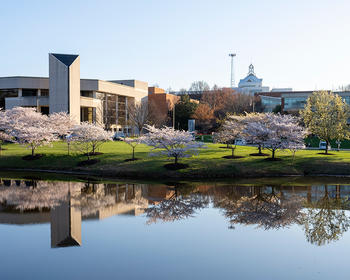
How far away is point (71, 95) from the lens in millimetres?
63625

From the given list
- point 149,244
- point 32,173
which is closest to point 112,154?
point 32,173

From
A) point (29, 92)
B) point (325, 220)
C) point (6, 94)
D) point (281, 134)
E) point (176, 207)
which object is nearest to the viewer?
point (325, 220)

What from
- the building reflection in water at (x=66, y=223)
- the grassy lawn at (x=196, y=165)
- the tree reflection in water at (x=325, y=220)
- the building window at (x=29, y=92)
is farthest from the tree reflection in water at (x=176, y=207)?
the building window at (x=29, y=92)

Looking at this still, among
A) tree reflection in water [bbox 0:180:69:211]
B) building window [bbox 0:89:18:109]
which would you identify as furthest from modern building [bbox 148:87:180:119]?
tree reflection in water [bbox 0:180:69:211]

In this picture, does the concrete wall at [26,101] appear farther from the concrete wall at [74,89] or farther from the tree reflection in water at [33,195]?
the tree reflection in water at [33,195]

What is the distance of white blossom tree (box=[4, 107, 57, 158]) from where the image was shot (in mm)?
36906

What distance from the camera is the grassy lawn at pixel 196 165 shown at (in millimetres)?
30750

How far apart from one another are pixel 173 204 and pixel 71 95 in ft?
155

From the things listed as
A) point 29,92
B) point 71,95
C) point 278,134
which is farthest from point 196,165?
point 29,92

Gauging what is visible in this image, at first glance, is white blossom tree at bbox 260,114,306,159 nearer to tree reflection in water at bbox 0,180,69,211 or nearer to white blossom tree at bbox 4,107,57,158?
tree reflection in water at bbox 0,180,69,211

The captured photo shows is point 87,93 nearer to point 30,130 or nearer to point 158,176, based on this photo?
point 30,130

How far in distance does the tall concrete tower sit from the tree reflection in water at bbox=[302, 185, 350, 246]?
48.2m

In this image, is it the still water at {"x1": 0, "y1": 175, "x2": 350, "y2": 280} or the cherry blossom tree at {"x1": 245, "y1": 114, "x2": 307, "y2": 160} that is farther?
the cherry blossom tree at {"x1": 245, "y1": 114, "x2": 307, "y2": 160}

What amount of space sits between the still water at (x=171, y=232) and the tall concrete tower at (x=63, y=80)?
39.1 m
